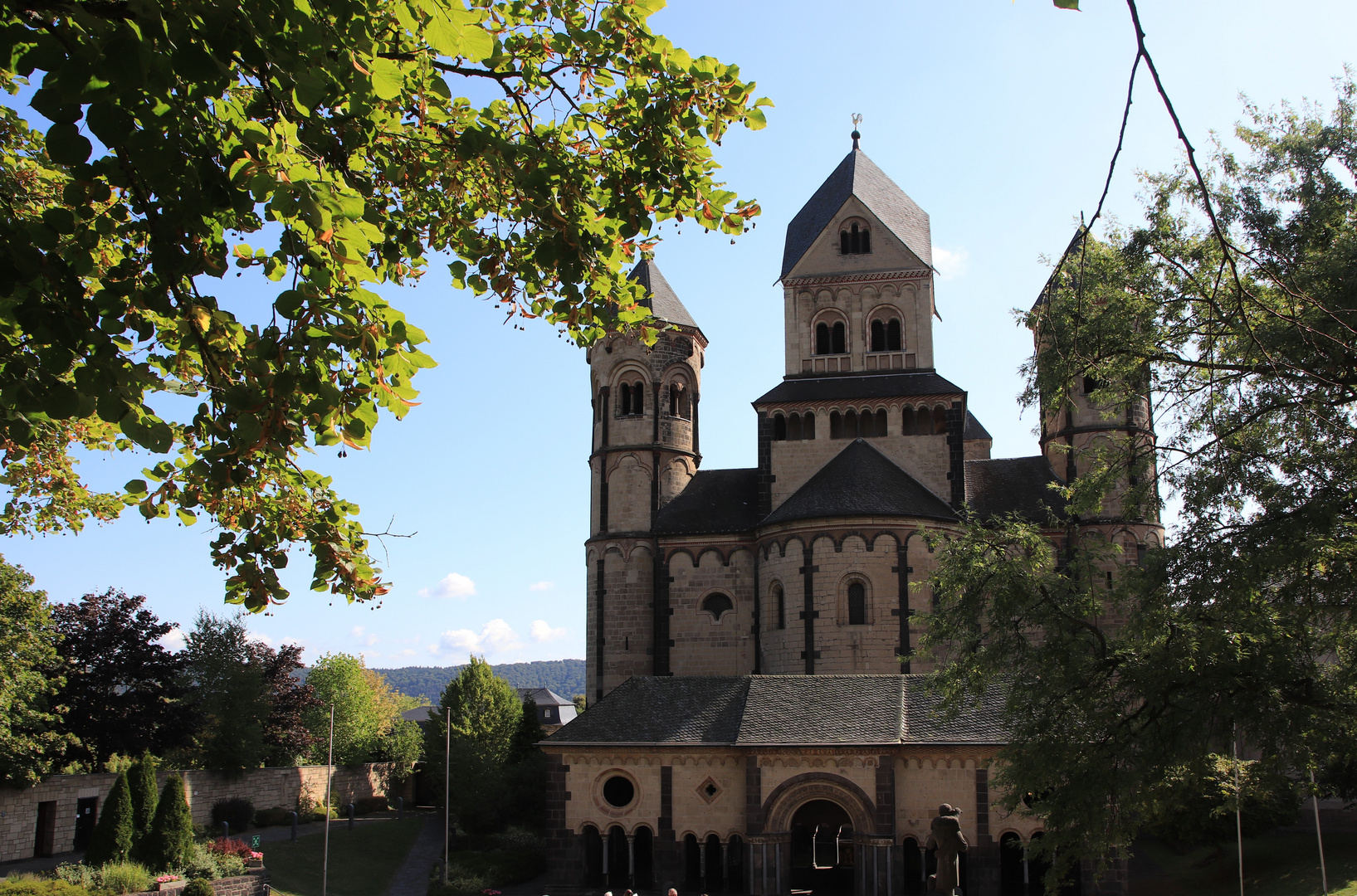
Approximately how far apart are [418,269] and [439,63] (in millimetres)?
1933

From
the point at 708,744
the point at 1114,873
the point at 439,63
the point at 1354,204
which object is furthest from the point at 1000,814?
the point at 439,63

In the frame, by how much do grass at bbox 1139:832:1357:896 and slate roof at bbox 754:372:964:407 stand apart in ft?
54.6

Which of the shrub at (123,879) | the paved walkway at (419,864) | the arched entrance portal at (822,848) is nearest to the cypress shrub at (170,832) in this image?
the shrub at (123,879)

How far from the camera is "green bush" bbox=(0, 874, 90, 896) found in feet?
73.4

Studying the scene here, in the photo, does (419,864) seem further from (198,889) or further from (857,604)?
(857,604)

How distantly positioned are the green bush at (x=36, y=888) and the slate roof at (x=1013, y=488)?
1109 inches

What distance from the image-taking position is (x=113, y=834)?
92.3 ft

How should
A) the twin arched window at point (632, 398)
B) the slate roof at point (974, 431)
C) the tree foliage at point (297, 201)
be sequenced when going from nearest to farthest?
the tree foliage at point (297, 201) < the twin arched window at point (632, 398) < the slate roof at point (974, 431)

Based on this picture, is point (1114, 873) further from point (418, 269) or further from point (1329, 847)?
point (418, 269)

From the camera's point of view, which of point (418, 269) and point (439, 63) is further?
point (418, 269)

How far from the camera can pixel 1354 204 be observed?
16.2 meters

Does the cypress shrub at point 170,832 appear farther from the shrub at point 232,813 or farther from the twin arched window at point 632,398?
the twin arched window at point 632,398

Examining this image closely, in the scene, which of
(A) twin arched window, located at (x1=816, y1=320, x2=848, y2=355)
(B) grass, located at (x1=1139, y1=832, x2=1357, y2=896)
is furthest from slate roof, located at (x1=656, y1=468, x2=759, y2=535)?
(B) grass, located at (x1=1139, y1=832, x2=1357, y2=896)

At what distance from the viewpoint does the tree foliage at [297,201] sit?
17.3ft
